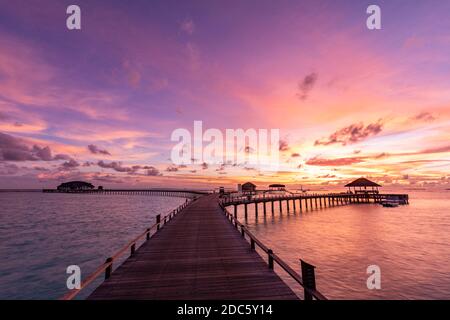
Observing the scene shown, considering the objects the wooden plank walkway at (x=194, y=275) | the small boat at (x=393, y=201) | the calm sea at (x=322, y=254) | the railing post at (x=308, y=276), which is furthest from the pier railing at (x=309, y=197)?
the railing post at (x=308, y=276)

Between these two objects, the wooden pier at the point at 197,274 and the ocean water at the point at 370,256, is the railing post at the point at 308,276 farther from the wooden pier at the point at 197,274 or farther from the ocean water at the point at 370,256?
the ocean water at the point at 370,256

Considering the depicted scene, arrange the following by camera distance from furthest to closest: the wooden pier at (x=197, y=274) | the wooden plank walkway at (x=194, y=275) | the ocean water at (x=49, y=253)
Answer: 1. the ocean water at (x=49, y=253)
2. the wooden plank walkway at (x=194, y=275)
3. the wooden pier at (x=197, y=274)

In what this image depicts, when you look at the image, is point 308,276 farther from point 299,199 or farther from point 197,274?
point 299,199

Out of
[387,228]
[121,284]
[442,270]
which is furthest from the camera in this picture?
[387,228]

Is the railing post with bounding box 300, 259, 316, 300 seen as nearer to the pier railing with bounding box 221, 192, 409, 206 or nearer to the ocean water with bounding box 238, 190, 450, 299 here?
the ocean water with bounding box 238, 190, 450, 299

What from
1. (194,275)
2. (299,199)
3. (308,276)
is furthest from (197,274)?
(299,199)

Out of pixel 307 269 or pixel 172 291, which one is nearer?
pixel 307 269

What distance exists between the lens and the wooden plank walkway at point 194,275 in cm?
740

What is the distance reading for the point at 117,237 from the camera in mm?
31141

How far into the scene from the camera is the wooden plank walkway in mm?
7398

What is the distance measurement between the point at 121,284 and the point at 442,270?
79.6 ft

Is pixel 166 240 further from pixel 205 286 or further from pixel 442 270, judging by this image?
pixel 442 270
